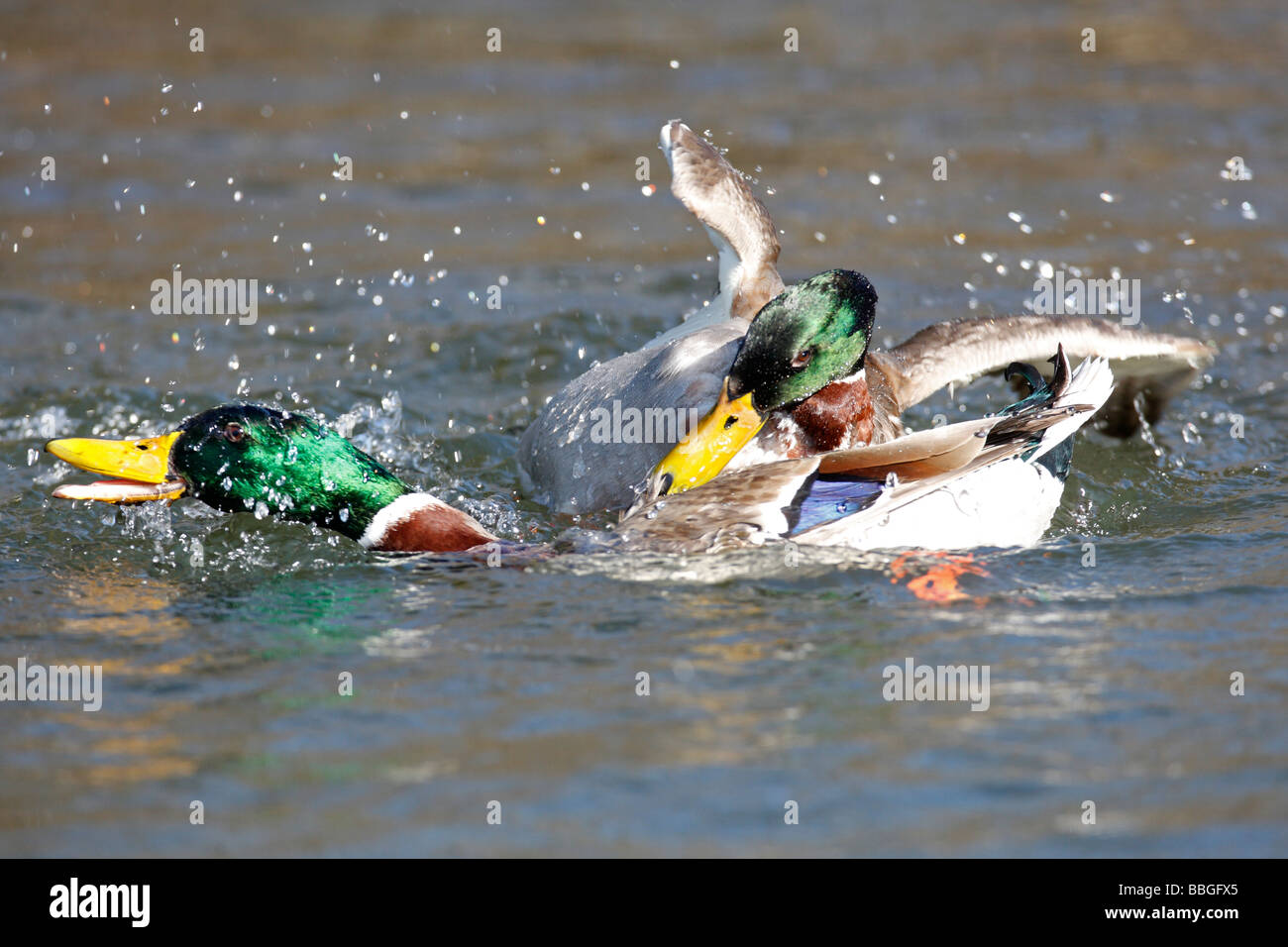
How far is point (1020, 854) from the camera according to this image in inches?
152

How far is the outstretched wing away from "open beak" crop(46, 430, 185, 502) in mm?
3236

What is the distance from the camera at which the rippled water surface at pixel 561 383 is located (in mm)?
4176

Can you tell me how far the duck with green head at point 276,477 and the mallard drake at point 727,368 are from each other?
821 mm

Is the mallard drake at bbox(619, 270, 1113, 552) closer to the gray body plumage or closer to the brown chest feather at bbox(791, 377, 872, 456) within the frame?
→ the brown chest feather at bbox(791, 377, 872, 456)

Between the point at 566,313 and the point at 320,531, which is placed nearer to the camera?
the point at 320,531

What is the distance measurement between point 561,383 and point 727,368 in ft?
7.56

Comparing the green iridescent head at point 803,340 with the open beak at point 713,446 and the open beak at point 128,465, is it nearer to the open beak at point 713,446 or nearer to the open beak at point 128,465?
the open beak at point 713,446

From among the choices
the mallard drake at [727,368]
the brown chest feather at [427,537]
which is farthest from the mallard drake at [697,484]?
the mallard drake at [727,368]

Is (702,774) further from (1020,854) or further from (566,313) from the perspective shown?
(566,313)

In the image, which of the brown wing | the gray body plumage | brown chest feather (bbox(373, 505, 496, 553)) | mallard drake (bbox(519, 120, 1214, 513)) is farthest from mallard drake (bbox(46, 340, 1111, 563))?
the brown wing

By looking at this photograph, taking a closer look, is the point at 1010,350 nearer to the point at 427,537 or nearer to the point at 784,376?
the point at 784,376

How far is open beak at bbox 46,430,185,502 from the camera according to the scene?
5684 mm

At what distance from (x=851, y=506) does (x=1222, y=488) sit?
83.7 inches

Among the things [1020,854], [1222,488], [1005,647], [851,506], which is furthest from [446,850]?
[1222,488]
